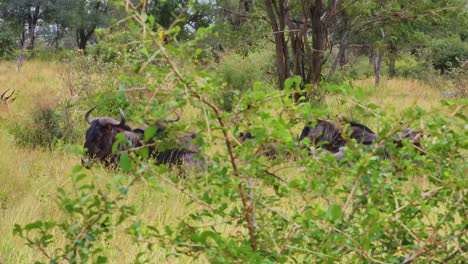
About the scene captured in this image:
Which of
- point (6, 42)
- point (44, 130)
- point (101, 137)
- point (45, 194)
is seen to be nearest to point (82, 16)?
point (6, 42)

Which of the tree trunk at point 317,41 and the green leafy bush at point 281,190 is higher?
the green leafy bush at point 281,190

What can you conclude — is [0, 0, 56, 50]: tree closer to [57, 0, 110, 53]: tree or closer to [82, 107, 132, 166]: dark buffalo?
[57, 0, 110, 53]: tree

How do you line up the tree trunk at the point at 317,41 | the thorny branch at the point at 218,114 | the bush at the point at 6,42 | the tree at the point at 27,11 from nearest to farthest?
the thorny branch at the point at 218,114, the tree trunk at the point at 317,41, the bush at the point at 6,42, the tree at the point at 27,11

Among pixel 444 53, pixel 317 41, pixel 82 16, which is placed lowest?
pixel 444 53

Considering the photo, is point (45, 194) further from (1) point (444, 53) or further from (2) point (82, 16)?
(2) point (82, 16)

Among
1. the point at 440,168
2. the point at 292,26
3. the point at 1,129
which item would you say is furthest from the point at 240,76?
the point at 440,168

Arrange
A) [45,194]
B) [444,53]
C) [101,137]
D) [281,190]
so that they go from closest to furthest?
1. [281,190]
2. [45,194]
3. [101,137]
4. [444,53]

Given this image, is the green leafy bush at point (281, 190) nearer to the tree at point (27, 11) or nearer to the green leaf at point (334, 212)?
the green leaf at point (334, 212)

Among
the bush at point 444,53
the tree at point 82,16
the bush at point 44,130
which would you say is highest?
the tree at point 82,16

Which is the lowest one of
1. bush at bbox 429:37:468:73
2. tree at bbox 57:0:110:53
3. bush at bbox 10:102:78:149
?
bush at bbox 429:37:468:73

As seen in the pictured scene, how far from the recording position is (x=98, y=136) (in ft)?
23.4

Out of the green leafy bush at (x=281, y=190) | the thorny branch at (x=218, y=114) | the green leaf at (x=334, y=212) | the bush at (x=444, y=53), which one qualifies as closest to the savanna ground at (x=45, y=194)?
the green leafy bush at (x=281, y=190)

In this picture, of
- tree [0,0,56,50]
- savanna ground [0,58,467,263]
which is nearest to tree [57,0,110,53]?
tree [0,0,56,50]

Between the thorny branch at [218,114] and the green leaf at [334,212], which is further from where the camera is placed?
the green leaf at [334,212]
